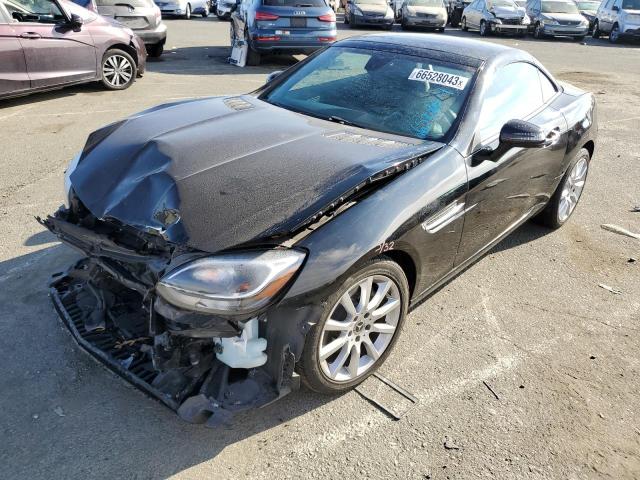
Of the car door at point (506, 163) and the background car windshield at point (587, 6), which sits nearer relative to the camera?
the car door at point (506, 163)

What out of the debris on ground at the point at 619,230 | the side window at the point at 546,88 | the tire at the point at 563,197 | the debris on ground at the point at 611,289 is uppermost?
the side window at the point at 546,88

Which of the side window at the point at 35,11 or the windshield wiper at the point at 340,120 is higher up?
the side window at the point at 35,11

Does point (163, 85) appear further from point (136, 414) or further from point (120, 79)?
point (136, 414)

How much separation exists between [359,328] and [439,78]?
5.99 ft

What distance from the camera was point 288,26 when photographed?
11.3 meters

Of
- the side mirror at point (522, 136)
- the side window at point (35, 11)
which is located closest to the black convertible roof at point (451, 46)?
the side mirror at point (522, 136)

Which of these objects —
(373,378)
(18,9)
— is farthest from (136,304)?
(18,9)

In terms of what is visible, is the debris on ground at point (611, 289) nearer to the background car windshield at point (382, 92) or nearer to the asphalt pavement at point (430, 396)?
the asphalt pavement at point (430, 396)

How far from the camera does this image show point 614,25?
21484 mm

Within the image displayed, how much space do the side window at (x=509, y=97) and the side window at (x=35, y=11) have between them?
6618mm

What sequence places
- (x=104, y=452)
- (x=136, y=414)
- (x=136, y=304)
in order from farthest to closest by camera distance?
(x=136, y=304) < (x=136, y=414) < (x=104, y=452)

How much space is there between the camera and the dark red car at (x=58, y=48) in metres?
7.42

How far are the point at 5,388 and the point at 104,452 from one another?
2.38 ft

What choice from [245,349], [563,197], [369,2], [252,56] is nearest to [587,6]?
[369,2]
